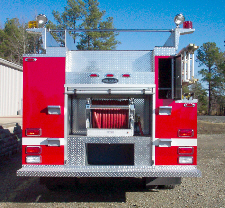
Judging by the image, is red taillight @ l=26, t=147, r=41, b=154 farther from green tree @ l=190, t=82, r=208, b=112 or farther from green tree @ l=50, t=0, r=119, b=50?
green tree @ l=190, t=82, r=208, b=112

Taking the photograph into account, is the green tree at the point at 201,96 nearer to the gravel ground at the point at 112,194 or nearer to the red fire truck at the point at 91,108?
the gravel ground at the point at 112,194

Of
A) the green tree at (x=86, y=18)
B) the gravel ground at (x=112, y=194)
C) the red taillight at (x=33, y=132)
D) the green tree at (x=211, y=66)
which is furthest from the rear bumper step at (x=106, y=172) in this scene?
the green tree at (x=211, y=66)

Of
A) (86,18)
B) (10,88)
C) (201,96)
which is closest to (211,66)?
(201,96)

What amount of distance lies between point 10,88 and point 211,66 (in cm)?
3861

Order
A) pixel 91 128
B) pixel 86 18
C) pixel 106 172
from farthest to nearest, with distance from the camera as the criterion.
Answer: pixel 86 18, pixel 91 128, pixel 106 172

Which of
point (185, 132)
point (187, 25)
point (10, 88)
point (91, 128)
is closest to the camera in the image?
point (185, 132)

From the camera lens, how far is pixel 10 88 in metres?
15.8

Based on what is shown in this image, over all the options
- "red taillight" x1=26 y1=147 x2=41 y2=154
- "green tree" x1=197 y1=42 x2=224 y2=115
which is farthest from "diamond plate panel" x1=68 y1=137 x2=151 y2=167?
"green tree" x1=197 y1=42 x2=224 y2=115

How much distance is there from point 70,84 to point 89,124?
Result: 2.48 ft

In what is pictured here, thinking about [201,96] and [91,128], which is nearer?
[91,128]

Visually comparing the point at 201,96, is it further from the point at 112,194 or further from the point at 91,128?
the point at 91,128

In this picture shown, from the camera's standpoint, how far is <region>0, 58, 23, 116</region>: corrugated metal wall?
14872 mm

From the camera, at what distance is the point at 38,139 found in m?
4.48

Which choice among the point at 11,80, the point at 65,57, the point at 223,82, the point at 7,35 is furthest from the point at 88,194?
the point at 223,82
